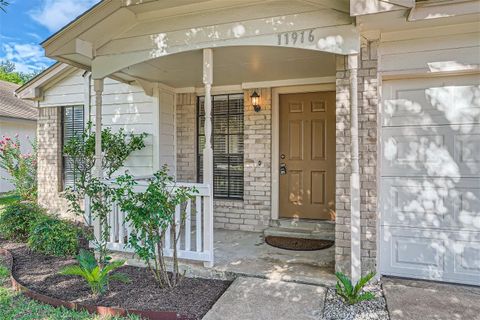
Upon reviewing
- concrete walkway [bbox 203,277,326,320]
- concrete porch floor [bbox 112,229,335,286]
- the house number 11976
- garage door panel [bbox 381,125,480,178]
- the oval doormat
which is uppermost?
the house number 11976

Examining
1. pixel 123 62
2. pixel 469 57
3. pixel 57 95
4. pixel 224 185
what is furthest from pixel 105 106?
pixel 469 57

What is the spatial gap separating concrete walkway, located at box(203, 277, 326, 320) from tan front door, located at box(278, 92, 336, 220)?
2.01 metres

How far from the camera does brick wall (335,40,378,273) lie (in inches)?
127

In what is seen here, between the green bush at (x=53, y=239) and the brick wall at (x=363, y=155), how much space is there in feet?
11.5

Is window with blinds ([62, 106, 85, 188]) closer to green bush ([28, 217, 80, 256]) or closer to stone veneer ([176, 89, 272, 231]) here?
green bush ([28, 217, 80, 256])

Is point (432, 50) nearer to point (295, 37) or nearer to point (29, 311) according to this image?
point (295, 37)

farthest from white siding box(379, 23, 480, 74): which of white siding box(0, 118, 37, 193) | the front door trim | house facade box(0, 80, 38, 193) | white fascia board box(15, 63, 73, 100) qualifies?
white siding box(0, 118, 37, 193)

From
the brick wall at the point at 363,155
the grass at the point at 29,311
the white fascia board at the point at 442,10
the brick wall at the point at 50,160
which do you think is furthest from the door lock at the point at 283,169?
the brick wall at the point at 50,160

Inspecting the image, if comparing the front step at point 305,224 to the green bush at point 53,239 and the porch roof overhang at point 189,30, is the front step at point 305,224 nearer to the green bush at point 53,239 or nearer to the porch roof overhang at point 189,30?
the porch roof overhang at point 189,30

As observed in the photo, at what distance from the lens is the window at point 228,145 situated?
546 cm

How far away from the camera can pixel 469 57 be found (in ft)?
10.1

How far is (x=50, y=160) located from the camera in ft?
21.4

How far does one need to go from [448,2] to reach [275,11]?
150 cm

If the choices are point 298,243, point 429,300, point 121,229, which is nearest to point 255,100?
point 298,243
